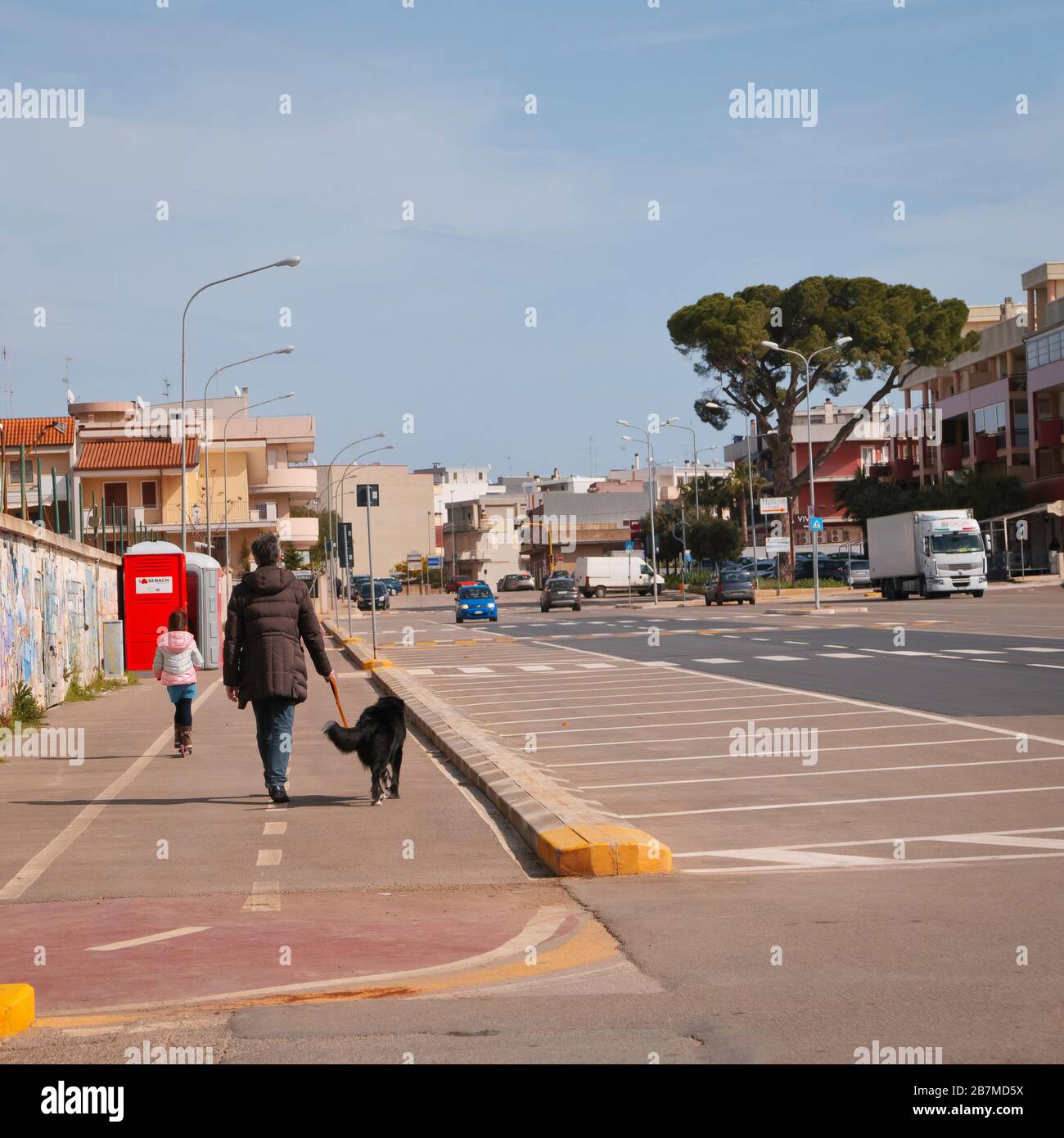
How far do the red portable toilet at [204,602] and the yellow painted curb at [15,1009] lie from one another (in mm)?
29549

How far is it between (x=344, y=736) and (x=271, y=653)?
0.83 m

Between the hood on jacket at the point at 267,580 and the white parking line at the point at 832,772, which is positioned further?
the white parking line at the point at 832,772

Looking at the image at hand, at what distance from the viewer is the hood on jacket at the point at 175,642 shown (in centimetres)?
1488

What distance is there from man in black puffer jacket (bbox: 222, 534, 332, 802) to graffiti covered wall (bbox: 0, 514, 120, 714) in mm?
7743

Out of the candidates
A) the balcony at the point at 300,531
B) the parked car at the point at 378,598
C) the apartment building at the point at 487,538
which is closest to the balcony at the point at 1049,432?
the parked car at the point at 378,598

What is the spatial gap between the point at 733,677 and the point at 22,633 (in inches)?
412

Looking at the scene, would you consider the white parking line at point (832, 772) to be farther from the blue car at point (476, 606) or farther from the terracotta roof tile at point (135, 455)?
the terracotta roof tile at point (135, 455)

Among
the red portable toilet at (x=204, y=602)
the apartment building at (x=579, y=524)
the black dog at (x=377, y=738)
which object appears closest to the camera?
the black dog at (x=377, y=738)

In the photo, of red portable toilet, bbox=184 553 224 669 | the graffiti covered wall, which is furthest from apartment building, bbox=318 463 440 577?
the graffiti covered wall

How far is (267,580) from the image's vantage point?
1154cm

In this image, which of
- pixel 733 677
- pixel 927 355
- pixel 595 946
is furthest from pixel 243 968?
pixel 927 355

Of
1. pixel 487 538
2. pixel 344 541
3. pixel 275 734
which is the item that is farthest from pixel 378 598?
pixel 487 538
